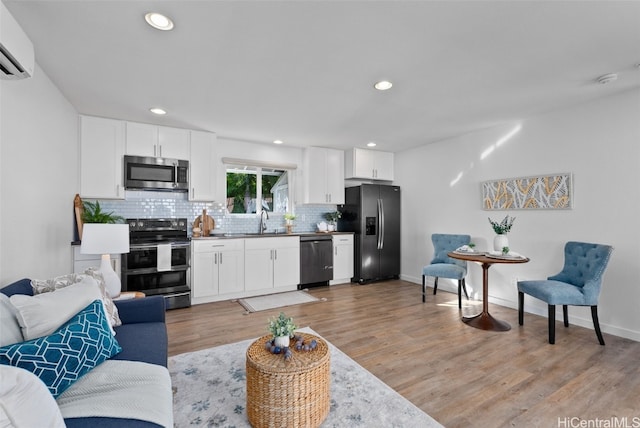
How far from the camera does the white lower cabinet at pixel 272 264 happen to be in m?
4.34

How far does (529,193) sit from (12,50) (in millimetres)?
4790

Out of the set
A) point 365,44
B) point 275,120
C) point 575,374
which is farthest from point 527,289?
point 275,120

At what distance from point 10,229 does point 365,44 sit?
9.02 feet

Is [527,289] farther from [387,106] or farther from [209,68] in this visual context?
[209,68]

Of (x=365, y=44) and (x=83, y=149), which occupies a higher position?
(x=365, y=44)

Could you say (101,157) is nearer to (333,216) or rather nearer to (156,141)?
(156,141)

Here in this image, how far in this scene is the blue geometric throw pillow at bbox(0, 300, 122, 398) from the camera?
1.18 m

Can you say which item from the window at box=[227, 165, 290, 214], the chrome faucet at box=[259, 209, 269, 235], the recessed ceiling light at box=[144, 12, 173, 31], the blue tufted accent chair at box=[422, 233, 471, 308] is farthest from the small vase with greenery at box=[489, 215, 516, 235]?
Result: the recessed ceiling light at box=[144, 12, 173, 31]

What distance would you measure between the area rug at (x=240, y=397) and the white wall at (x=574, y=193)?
85.1 inches

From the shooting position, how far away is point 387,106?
3289mm

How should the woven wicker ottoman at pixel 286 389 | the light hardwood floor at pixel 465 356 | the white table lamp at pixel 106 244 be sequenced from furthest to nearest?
1. the white table lamp at pixel 106 244
2. the light hardwood floor at pixel 465 356
3. the woven wicker ottoman at pixel 286 389

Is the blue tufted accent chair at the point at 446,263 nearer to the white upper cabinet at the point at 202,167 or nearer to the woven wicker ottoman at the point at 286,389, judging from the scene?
the woven wicker ottoman at the point at 286,389

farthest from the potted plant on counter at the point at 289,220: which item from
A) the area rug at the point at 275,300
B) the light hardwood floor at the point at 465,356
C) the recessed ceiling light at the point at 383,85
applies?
the recessed ceiling light at the point at 383,85

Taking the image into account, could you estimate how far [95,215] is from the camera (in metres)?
3.36
